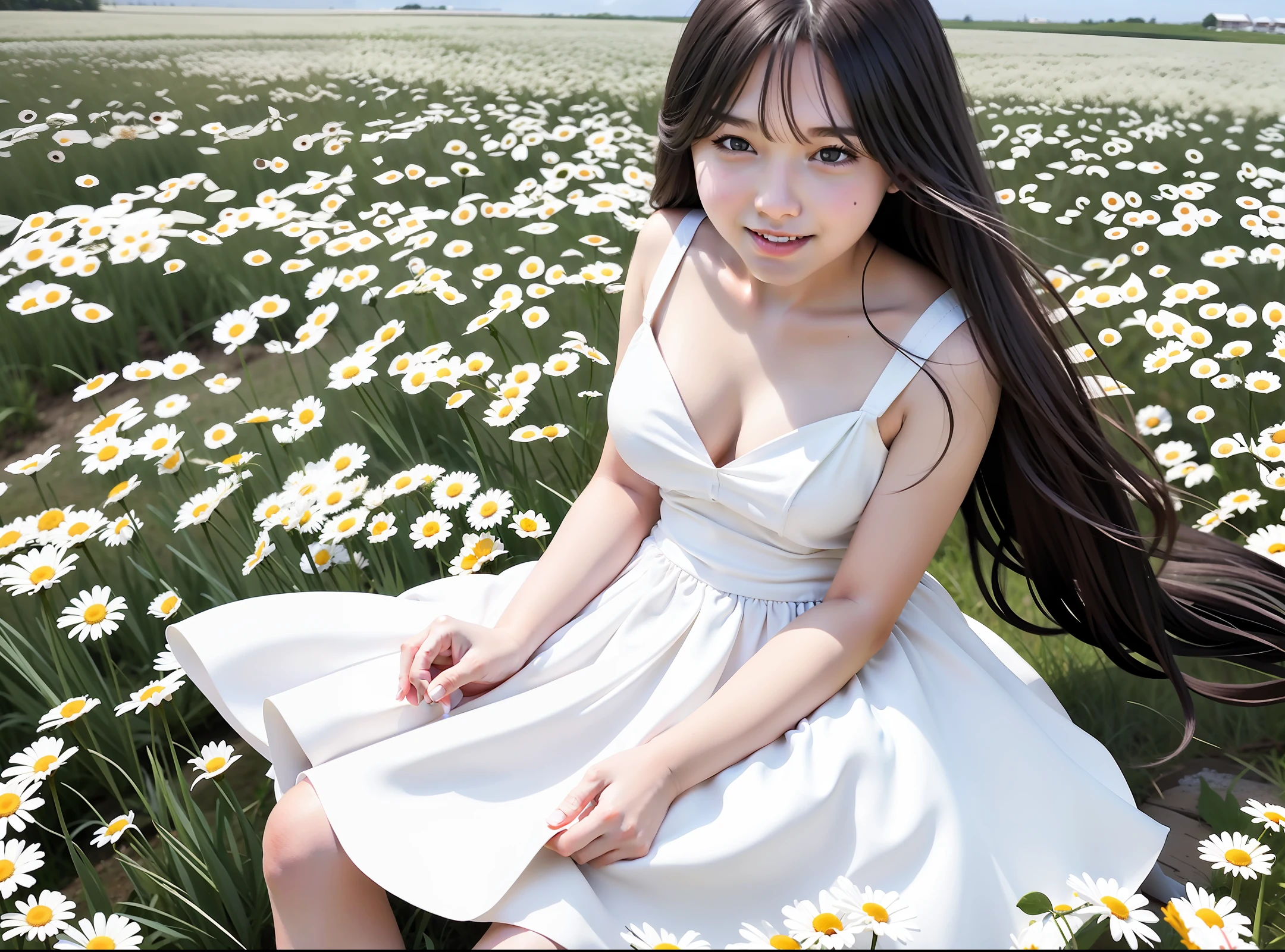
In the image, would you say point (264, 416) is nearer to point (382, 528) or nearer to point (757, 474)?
point (382, 528)

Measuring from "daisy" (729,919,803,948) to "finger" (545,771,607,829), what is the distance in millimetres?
138

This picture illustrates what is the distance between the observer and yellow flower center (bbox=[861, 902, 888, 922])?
3.49 ft

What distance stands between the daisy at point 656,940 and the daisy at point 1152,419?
1.81 m

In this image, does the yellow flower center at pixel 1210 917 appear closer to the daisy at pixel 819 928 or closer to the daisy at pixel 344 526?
the daisy at pixel 819 928

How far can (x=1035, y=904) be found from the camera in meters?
1.20

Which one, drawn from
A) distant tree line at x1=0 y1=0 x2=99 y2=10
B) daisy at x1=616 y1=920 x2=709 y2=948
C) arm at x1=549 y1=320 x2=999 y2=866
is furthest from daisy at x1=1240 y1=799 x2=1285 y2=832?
distant tree line at x1=0 y1=0 x2=99 y2=10

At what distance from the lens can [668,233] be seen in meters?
1.67

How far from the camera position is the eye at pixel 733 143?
1.32 metres

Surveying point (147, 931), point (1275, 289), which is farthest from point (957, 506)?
point (1275, 289)

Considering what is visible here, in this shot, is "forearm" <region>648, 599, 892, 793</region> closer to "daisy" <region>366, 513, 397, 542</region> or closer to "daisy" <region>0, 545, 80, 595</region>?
"daisy" <region>366, 513, 397, 542</region>

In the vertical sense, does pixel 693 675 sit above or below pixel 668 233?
below

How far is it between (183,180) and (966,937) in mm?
2587

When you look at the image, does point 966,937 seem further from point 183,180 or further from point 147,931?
point 183,180

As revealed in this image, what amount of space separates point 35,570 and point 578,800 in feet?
3.38
